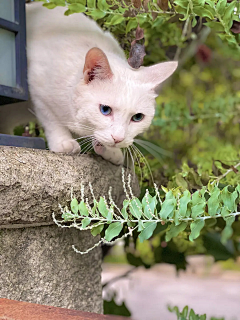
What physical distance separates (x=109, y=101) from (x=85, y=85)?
0.08 meters

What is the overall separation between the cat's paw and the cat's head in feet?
0.23

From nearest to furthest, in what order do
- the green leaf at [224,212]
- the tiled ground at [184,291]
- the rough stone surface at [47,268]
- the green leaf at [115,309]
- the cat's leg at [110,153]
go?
1. the green leaf at [224,212]
2. the rough stone surface at [47,268]
3. the cat's leg at [110,153]
4. the green leaf at [115,309]
5. the tiled ground at [184,291]

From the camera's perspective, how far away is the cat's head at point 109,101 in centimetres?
87

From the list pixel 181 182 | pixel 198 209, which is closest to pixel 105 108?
pixel 181 182

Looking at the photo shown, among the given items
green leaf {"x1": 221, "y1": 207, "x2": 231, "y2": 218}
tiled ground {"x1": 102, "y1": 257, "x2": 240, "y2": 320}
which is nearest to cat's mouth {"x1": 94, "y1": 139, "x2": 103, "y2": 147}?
green leaf {"x1": 221, "y1": 207, "x2": 231, "y2": 218}

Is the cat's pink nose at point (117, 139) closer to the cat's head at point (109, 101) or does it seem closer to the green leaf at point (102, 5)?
the cat's head at point (109, 101)

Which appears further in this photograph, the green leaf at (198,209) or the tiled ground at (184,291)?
the tiled ground at (184,291)

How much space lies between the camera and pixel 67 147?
961 mm

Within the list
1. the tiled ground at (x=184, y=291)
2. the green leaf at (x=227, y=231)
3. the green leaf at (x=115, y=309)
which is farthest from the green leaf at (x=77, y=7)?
the tiled ground at (x=184, y=291)

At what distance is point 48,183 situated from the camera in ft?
2.37

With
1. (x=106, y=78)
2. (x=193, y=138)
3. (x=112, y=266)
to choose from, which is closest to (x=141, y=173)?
(x=106, y=78)

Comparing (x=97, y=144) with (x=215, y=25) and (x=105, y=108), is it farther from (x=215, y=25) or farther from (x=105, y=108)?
(x=215, y=25)

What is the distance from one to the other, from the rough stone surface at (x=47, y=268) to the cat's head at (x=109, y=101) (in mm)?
248

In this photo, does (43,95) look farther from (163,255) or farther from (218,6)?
(163,255)
